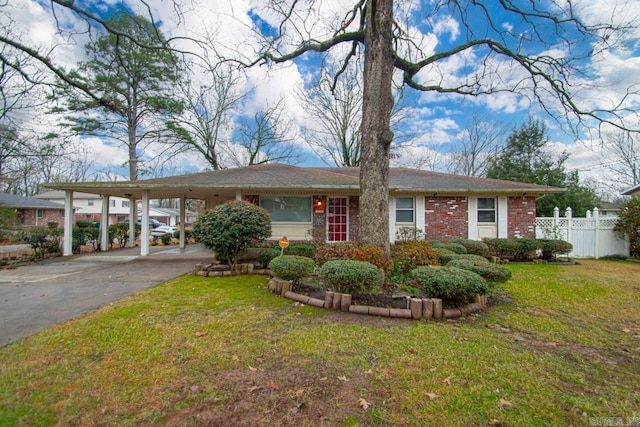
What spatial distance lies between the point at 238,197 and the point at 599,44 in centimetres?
1143

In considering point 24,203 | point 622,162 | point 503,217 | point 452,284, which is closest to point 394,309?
point 452,284

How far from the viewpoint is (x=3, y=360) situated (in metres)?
2.97

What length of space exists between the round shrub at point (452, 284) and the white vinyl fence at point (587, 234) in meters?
9.87

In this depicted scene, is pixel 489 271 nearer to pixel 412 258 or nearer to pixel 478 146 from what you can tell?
pixel 412 258

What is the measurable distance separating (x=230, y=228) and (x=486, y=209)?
1062 centimetres

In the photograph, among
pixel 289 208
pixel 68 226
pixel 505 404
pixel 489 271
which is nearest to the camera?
pixel 505 404

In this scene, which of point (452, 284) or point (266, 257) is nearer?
point (452, 284)

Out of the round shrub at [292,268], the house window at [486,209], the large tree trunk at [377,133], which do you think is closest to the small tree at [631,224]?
the house window at [486,209]

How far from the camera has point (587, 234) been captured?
11.8 metres

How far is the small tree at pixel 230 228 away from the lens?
708cm

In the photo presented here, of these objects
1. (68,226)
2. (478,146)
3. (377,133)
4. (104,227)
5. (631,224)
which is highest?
(478,146)

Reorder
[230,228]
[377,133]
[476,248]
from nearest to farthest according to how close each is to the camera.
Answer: [377,133], [230,228], [476,248]

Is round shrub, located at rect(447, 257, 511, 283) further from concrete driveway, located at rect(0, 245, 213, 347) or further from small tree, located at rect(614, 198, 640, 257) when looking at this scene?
small tree, located at rect(614, 198, 640, 257)

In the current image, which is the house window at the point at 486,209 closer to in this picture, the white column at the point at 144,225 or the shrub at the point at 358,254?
the shrub at the point at 358,254
